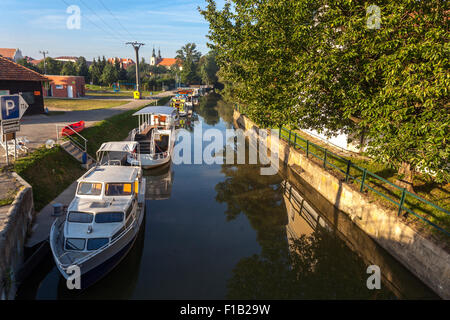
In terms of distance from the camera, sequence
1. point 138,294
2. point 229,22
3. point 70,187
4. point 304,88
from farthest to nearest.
Result: point 229,22 < point 70,187 < point 304,88 < point 138,294

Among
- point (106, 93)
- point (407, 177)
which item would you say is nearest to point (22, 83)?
point (407, 177)

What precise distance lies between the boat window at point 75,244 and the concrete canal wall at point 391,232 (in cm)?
1175

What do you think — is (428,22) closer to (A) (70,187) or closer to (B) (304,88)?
(B) (304,88)

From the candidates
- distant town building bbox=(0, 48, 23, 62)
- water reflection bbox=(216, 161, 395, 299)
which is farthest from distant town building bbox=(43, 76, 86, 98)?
distant town building bbox=(0, 48, 23, 62)

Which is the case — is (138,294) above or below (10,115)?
below

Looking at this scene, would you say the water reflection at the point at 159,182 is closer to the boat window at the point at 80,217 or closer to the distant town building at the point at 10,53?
the boat window at the point at 80,217

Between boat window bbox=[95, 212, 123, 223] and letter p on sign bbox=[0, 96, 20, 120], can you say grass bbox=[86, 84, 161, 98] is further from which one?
boat window bbox=[95, 212, 123, 223]

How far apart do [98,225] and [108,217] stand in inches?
19.0

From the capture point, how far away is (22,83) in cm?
2998

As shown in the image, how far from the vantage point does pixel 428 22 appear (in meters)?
10.6

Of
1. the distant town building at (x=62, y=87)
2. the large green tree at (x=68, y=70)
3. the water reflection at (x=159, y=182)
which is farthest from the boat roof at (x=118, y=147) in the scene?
the large green tree at (x=68, y=70)

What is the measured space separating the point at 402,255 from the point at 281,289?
490 centimetres

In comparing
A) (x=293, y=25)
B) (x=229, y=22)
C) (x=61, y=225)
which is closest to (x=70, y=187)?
(x=61, y=225)
